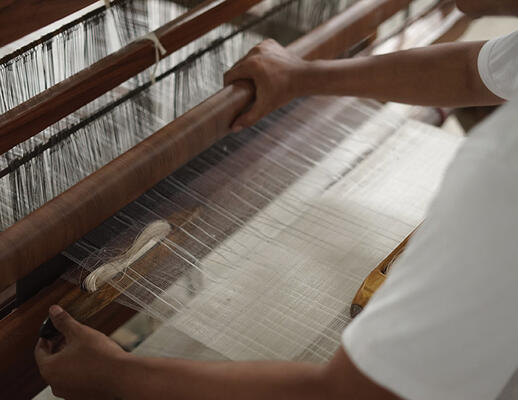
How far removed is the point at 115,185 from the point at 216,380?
0.48m

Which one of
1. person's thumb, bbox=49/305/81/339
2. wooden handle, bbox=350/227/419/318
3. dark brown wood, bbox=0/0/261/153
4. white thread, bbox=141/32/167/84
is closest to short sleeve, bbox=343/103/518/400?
wooden handle, bbox=350/227/419/318

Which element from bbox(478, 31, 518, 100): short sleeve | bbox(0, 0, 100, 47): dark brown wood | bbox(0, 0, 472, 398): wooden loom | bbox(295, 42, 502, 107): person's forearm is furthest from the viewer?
bbox(295, 42, 502, 107): person's forearm

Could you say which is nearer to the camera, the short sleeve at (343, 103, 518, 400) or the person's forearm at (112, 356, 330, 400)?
the short sleeve at (343, 103, 518, 400)

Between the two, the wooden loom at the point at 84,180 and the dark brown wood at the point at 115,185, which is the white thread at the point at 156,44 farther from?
the dark brown wood at the point at 115,185

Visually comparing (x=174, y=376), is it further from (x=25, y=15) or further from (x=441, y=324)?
(x=25, y=15)

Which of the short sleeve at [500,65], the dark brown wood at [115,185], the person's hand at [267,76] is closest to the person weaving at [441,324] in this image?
the dark brown wood at [115,185]

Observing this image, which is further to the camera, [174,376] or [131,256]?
[131,256]

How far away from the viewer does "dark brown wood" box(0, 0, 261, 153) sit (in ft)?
3.72

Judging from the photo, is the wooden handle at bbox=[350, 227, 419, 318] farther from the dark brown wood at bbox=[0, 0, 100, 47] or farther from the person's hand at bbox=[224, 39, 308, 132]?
the dark brown wood at bbox=[0, 0, 100, 47]

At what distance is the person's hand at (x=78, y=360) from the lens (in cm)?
104

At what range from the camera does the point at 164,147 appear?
4.38 ft

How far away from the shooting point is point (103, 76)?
4.10 ft

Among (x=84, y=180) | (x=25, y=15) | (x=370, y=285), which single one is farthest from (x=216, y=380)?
(x=25, y=15)

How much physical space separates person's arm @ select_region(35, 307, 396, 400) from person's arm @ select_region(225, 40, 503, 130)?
611 mm
